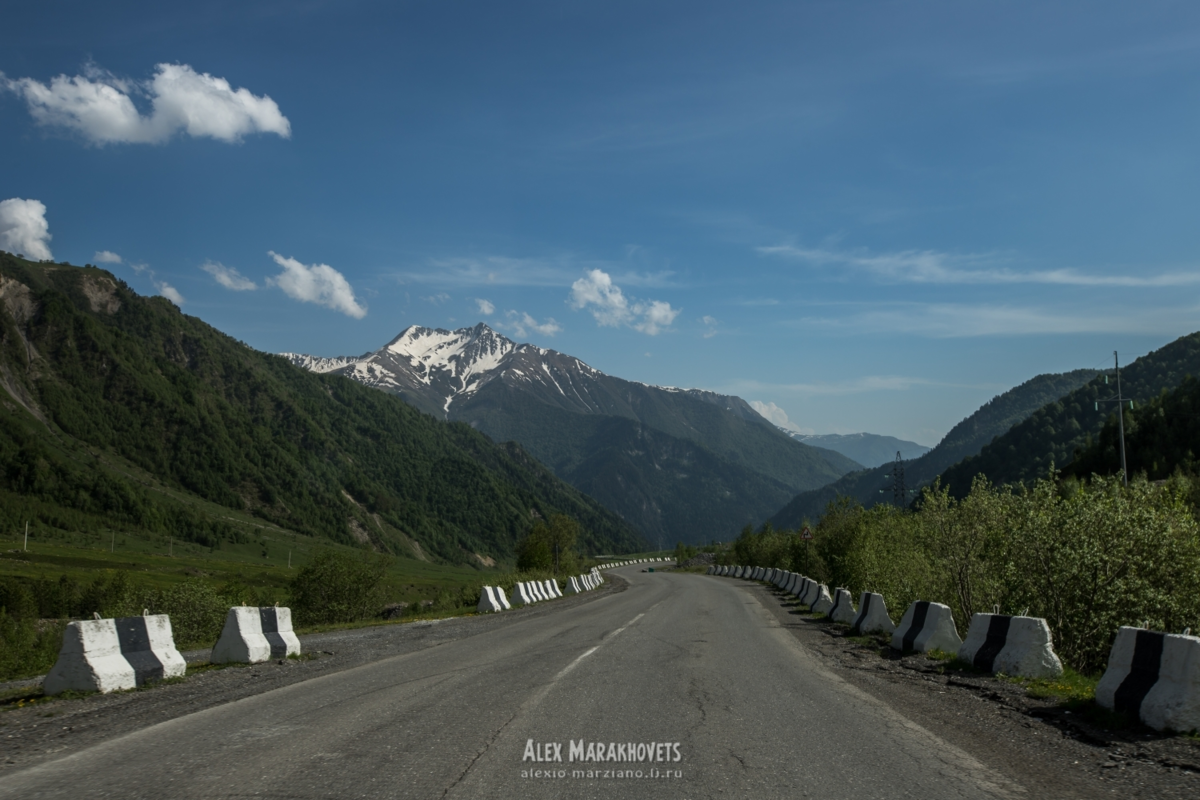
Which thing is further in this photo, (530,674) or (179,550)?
(179,550)

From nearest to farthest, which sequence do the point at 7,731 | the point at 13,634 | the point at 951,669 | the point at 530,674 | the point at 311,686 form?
the point at 7,731 → the point at 311,686 → the point at 530,674 → the point at 951,669 → the point at 13,634

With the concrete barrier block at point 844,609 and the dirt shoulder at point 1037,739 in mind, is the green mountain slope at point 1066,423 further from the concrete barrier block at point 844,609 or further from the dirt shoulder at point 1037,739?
the dirt shoulder at point 1037,739

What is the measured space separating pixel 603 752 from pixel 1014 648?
731 centimetres

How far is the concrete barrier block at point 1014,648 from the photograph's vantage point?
1070 cm

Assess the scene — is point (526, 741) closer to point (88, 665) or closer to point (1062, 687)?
point (88, 665)

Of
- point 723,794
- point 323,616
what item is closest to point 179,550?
point 323,616

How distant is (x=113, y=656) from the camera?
1002 centimetres

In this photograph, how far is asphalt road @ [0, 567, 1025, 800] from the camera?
561cm

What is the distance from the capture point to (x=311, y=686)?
10.3 meters

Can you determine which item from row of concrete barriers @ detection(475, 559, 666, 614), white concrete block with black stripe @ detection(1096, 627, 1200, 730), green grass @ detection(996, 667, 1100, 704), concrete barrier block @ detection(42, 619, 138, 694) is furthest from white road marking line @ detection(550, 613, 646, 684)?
row of concrete barriers @ detection(475, 559, 666, 614)

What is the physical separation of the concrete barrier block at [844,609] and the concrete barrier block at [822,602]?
3127 mm

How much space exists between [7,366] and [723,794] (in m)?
224

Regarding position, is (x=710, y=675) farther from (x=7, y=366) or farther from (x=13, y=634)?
(x=7, y=366)

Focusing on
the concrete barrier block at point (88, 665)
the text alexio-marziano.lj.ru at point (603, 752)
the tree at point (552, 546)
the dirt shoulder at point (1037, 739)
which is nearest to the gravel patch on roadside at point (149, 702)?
the concrete barrier block at point (88, 665)
